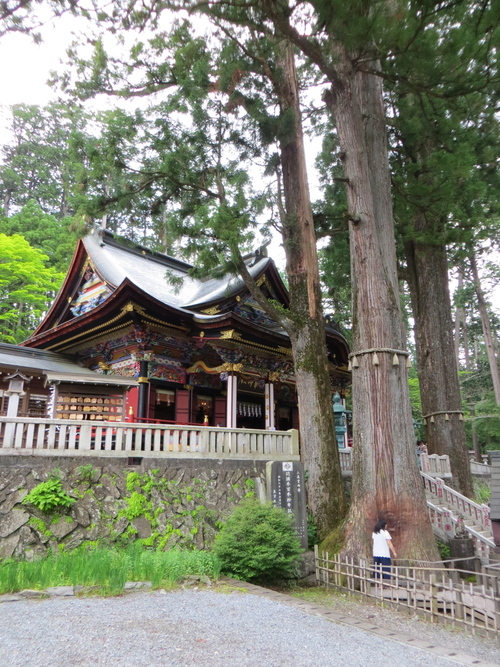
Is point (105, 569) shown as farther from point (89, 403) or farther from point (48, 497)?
point (89, 403)

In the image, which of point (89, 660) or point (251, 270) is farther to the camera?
point (251, 270)

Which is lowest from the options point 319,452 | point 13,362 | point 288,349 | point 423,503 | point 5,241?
point 423,503

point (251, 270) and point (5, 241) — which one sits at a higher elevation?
point (5, 241)

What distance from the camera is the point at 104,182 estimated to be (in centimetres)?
1055

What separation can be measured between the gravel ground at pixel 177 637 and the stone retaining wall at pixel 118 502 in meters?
1.90

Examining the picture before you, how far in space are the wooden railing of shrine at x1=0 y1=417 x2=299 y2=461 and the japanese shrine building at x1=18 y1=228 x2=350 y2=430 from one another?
6.02 ft

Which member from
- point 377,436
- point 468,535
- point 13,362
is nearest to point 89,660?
point 377,436

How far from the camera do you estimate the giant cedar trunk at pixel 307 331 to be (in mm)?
8516

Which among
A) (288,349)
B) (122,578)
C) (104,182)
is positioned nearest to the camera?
(122,578)

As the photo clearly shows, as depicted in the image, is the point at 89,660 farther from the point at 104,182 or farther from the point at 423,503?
the point at 104,182

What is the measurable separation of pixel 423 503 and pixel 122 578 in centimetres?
449

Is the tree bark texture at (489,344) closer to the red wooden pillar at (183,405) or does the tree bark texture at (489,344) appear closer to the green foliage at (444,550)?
the green foliage at (444,550)

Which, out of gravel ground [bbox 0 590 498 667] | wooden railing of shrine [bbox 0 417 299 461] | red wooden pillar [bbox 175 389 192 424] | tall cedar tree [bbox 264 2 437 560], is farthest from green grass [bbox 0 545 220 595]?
red wooden pillar [bbox 175 389 192 424]

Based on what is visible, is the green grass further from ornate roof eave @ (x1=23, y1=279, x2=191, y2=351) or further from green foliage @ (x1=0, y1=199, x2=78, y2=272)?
green foliage @ (x1=0, y1=199, x2=78, y2=272)
